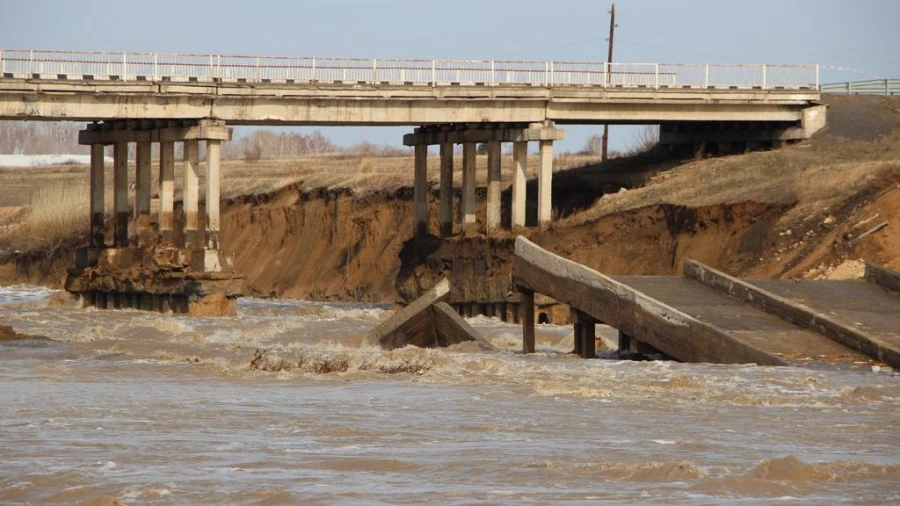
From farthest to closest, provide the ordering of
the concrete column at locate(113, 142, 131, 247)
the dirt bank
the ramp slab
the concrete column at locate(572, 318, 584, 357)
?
the concrete column at locate(113, 142, 131, 247), the dirt bank, the concrete column at locate(572, 318, 584, 357), the ramp slab

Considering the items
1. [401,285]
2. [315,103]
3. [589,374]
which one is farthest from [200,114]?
[589,374]

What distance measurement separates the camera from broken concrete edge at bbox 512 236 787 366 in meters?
23.2

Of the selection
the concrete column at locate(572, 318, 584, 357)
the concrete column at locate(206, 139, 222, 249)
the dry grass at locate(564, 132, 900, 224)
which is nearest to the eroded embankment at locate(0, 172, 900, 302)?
the dry grass at locate(564, 132, 900, 224)

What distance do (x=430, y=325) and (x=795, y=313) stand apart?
7.17 m

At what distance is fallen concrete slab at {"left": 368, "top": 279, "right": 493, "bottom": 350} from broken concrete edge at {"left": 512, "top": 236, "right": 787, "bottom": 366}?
2.15m

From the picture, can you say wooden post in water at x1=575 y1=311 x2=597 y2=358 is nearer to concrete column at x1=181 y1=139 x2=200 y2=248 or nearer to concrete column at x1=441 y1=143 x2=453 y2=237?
concrete column at x1=181 y1=139 x2=200 y2=248

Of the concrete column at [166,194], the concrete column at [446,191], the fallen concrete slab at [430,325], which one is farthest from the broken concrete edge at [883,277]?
the concrete column at [446,191]

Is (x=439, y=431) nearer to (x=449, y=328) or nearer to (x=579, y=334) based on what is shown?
(x=579, y=334)

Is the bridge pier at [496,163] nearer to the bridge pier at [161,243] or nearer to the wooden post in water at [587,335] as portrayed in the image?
the bridge pier at [161,243]

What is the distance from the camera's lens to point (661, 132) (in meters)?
63.6

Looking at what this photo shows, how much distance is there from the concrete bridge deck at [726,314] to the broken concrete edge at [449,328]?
1.01 metres

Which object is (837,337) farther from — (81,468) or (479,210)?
(479,210)

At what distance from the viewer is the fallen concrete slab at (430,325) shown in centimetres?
2891

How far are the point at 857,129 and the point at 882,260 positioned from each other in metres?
21.8
